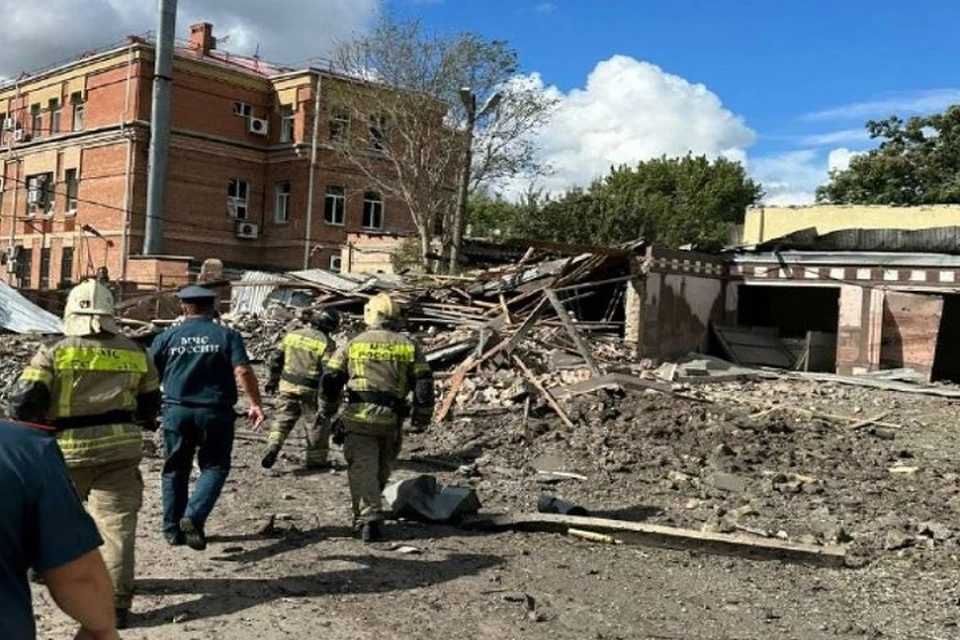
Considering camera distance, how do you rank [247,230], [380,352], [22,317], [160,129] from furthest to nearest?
[247,230] → [160,129] → [22,317] → [380,352]

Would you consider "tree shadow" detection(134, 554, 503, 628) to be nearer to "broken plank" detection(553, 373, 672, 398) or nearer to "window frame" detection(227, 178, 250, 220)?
"broken plank" detection(553, 373, 672, 398)

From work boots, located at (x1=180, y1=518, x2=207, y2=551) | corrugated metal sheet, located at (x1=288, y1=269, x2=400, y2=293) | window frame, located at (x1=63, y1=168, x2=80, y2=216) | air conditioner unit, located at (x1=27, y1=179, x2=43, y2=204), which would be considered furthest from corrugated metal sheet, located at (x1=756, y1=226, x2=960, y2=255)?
air conditioner unit, located at (x1=27, y1=179, x2=43, y2=204)

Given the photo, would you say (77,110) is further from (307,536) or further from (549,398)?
(307,536)

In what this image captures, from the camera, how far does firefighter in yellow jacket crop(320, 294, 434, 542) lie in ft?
23.4

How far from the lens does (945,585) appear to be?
6656 mm

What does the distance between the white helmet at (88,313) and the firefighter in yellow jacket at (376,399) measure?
230 centimetres

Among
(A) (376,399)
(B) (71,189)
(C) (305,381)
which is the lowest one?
(C) (305,381)

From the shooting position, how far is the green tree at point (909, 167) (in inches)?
1453

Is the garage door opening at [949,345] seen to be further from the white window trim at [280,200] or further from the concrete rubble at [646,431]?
the white window trim at [280,200]

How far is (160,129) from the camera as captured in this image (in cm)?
3522

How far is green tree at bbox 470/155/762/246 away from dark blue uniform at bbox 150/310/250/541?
17189 millimetres

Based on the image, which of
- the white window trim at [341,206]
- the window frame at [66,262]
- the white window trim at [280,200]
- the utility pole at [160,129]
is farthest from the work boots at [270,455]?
the window frame at [66,262]

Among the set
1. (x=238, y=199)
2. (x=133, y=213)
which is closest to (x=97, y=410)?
(x=133, y=213)

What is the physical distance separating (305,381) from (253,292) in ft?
46.6
